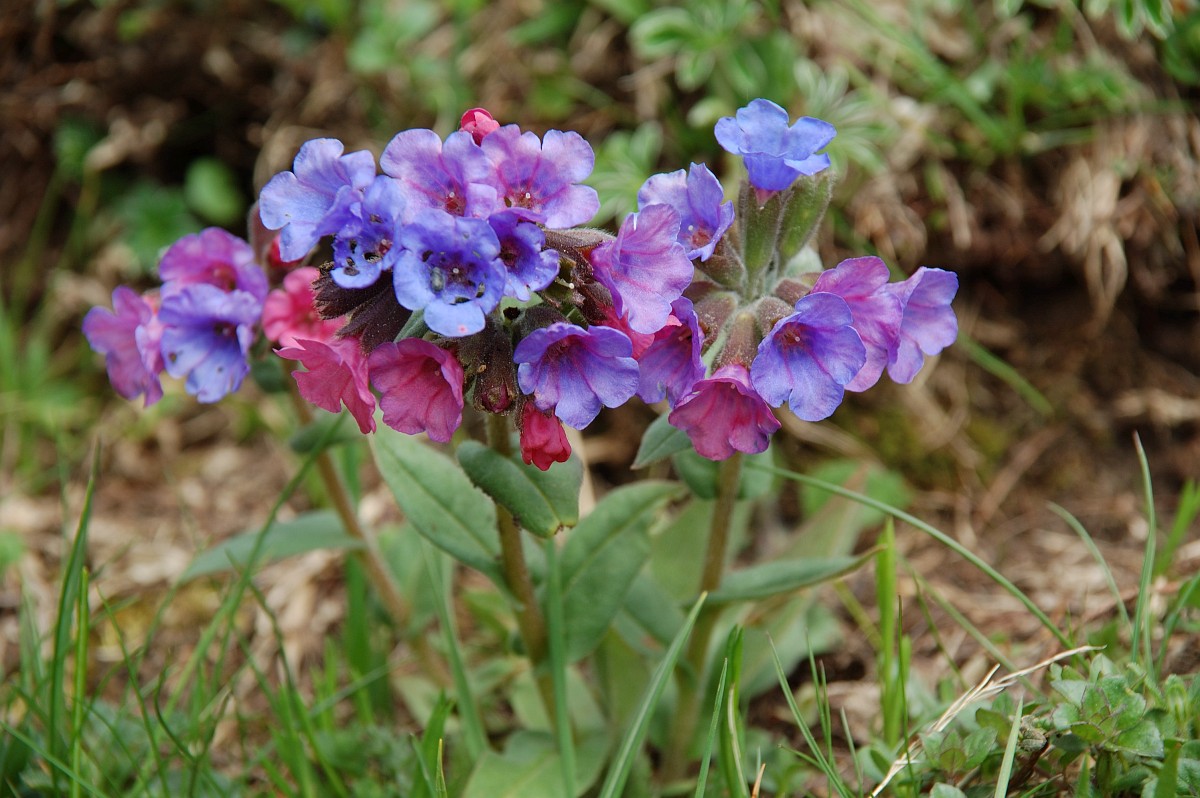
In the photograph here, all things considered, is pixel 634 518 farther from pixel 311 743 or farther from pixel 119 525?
pixel 119 525

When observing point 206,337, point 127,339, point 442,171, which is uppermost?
point 442,171

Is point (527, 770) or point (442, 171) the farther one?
point (527, 770)

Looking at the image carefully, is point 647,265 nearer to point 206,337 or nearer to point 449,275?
point 449,275

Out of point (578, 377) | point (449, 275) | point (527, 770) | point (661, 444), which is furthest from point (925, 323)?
point (527, 770)

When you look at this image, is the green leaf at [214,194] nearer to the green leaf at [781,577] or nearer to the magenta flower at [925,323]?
the green leaf at [781,577]

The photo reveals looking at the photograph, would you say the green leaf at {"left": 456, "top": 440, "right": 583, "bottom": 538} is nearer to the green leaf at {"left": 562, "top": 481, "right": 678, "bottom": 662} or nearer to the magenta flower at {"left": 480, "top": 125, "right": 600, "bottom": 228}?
the green leaf at {"left": 562, "top": 481, "right": 678, "bottom": 662}

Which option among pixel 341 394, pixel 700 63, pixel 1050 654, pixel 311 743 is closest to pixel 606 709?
pixel 311 743
